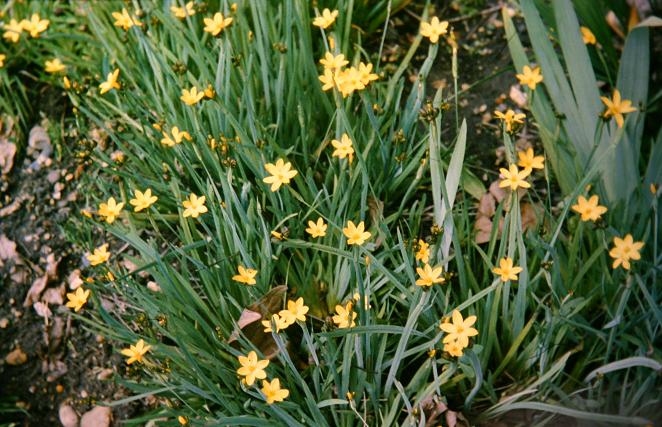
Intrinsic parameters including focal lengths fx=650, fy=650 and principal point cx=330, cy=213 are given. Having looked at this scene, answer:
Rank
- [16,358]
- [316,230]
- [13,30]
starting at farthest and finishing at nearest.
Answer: [13,30], [16,358], [316,230]

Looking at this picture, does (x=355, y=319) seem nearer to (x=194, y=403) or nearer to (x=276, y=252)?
(x=276, y=252)

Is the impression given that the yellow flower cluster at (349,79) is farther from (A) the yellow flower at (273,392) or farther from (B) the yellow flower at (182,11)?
(A) the yellow flower at (273,392)

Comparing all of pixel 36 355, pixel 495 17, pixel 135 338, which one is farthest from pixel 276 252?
pixel 495 17

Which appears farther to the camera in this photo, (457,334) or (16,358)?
(16,358)

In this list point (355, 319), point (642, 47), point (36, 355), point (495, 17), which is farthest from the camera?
point (495, 17)

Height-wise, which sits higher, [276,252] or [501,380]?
[276,252]

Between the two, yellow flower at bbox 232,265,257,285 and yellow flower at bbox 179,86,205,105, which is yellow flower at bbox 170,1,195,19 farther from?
yellow flower at bbox 232,265,257,285

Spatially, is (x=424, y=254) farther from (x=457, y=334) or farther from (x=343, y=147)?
(x=343, y=147)

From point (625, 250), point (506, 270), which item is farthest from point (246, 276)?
point (625, 250)
